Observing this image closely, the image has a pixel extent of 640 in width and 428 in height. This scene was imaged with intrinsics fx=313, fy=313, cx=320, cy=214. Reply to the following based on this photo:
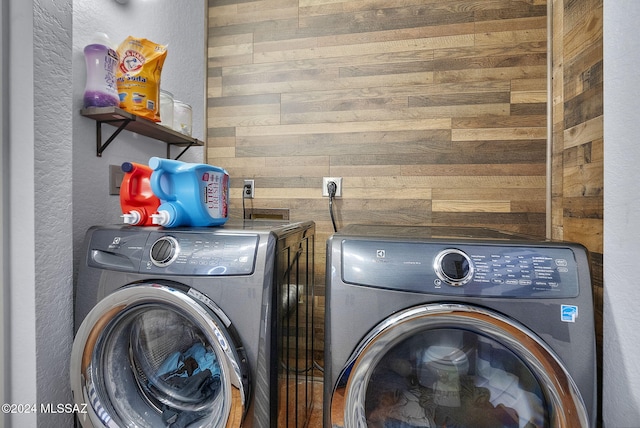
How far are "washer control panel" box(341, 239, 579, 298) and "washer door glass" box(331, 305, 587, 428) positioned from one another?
6cm

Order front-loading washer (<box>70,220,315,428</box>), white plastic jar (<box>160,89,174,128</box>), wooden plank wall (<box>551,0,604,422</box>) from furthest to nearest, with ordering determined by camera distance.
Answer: white plastic jar (<box>160,89,174,128</box>) < wooden plank wall (<box>551,0,604,422</box>) < front-loading washer (<box>70,220,315,428</box>)

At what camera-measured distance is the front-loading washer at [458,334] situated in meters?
0.75

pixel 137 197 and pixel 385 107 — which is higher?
pixel 385 107

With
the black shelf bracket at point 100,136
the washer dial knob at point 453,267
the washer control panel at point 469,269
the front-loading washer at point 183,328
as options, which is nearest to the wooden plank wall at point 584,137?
the washer control panel at point 469,269

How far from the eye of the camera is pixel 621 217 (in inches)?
33.4

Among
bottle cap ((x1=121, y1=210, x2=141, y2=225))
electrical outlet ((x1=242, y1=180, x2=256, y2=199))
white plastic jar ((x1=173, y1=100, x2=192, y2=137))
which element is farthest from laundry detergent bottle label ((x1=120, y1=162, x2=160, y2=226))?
electrical outlet ((x1=242, y1=180, x2=256, y2=199))

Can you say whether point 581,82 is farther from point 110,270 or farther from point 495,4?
point 110,270

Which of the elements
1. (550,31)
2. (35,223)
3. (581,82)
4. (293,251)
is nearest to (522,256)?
(293,251)

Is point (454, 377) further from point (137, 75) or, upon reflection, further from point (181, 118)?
point (181, 118)

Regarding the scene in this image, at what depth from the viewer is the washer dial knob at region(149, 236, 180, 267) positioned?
3.02ft

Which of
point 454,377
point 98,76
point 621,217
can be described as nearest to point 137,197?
point 98,76

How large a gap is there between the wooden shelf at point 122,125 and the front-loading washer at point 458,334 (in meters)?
0.92

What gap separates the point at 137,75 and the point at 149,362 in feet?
3.48

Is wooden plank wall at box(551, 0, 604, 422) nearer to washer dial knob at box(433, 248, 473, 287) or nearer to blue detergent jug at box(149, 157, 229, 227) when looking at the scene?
washer dial knob at box(433, 248, 473, 287)
